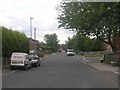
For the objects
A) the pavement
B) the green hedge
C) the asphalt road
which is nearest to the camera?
the asphalt road

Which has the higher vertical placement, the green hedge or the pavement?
the green hedge

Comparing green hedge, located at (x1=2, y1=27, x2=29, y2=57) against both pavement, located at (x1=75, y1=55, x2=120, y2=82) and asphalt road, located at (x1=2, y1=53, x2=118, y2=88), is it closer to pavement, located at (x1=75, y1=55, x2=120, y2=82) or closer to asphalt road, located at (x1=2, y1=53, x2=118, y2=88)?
pavement, located at (x1=75, y1=55, x2=120, y2=82)

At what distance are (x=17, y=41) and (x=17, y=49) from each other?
114cm

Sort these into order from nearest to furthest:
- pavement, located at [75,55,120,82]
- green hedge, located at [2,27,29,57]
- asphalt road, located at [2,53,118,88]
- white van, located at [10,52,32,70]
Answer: asphalt road, located at [2,53,118,88] < pavement, located at [75,55,120,82] < white van, located at [10,52,32,70] < green hedge, located at [2,27,29,57]

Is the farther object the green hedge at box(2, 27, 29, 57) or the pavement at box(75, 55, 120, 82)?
the green hedge at box(2, 27, 29, 57)

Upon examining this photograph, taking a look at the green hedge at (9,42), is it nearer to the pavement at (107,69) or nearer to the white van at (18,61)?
the white van at (18,61)

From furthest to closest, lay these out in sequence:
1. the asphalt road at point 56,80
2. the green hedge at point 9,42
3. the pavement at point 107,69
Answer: the green hedge at point 9,42
the pavement at point 107,69
the asphalt road at point 56,80

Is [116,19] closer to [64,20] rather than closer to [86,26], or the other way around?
[86,26]

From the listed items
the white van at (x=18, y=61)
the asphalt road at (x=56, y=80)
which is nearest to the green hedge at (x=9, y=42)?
the white van at (x=18, y=61)

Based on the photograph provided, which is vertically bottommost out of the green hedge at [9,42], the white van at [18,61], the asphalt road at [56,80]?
the asphalt road at [56,80]

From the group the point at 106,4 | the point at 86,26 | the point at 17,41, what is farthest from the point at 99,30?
the point at 106,4

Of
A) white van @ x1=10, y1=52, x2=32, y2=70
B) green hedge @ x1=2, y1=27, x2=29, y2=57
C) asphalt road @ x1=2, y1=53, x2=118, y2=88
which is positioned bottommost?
asphalt road @ x1=2, y1=53, x2=118, y2=88

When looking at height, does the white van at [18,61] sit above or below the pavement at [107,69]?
above

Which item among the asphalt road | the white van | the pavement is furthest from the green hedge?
the asphalt road
